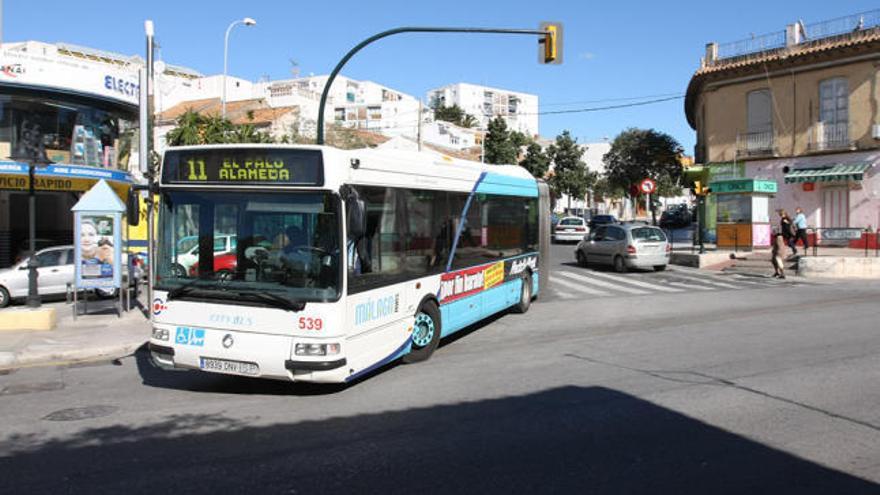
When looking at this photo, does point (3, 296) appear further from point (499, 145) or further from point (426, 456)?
point (499, 145)

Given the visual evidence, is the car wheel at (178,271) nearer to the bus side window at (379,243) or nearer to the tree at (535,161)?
the bus side window at (379,243)

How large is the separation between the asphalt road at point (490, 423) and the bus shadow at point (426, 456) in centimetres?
2

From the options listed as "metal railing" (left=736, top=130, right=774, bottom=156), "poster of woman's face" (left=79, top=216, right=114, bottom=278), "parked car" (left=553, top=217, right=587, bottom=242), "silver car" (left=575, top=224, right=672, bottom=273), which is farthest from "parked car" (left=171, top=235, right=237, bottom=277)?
"parked car" (left=553, top=217, right=587, bottom=242)

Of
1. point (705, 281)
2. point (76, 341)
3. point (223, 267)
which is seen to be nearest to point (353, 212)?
point (223, 267)

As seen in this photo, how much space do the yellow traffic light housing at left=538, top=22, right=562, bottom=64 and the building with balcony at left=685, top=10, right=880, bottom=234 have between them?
59.2 ft

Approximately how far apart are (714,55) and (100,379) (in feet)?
110

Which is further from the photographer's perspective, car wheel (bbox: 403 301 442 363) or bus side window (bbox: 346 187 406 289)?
car wheel (bbox: 403 301 442 363)

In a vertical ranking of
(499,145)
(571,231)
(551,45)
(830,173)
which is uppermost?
(499,145)

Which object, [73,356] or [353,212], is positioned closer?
[353,212]

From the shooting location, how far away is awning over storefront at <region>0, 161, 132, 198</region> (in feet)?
66.2

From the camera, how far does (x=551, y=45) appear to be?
1641 cm

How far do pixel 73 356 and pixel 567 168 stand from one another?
51673 millimetres

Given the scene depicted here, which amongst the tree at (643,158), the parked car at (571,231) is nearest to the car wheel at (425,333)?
the parked car at (571,231)

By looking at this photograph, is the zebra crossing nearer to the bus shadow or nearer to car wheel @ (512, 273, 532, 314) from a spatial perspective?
car wheel @ (512, 273, 532, 314)
